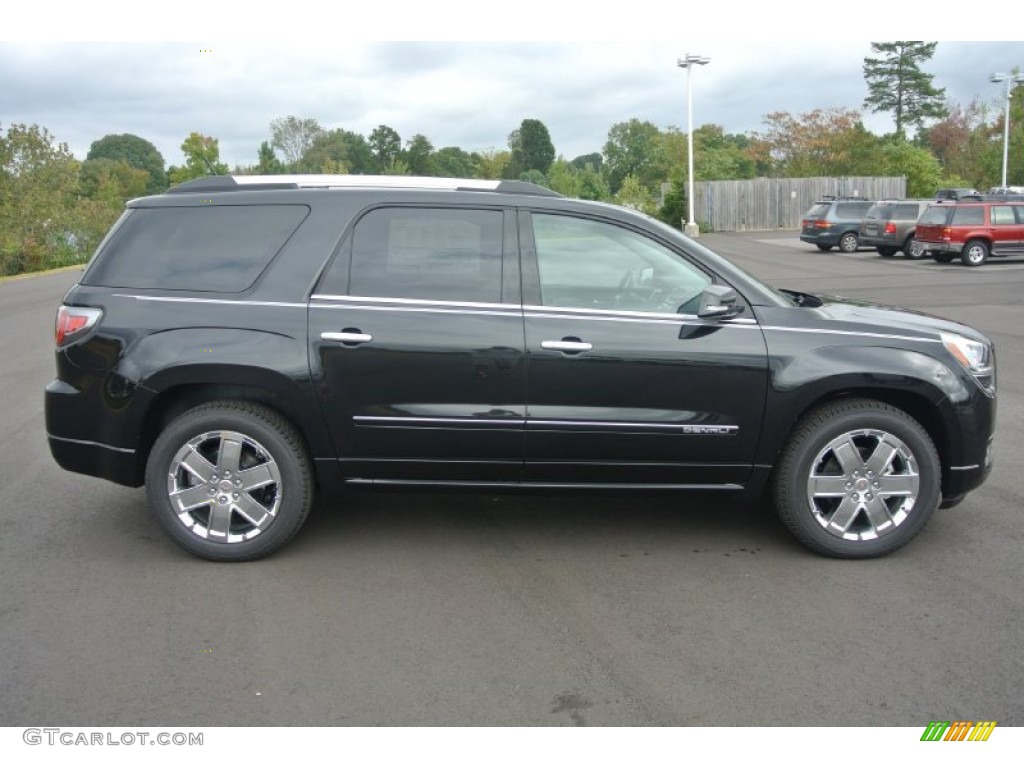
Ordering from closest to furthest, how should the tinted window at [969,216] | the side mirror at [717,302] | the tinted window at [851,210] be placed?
the side mirror at [717,302] → the tinted window at [969,216] → the tinted window at [851,210]

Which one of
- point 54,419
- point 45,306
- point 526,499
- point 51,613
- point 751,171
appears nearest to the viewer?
point 51,613

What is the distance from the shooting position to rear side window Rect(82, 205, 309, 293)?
4.93 metres

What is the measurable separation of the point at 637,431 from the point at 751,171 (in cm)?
7714

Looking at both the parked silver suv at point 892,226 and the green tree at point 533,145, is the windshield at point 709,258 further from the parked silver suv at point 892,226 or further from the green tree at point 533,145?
the green tree at point 533,145

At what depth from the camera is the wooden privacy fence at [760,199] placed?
4844 centimetres

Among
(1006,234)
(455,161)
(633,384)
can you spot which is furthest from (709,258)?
(455,161)

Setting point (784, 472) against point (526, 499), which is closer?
point (784, 472)

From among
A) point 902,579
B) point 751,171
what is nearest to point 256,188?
point 902,579

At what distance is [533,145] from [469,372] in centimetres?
9448

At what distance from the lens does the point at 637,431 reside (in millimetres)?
4789

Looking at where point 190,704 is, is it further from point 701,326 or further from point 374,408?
point 701,326

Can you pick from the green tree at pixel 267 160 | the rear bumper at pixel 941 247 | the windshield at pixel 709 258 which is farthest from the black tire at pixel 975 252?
the windshield at pixel 709 258

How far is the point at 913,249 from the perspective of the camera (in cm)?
2764

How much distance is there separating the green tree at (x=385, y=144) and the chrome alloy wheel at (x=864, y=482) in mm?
39661
